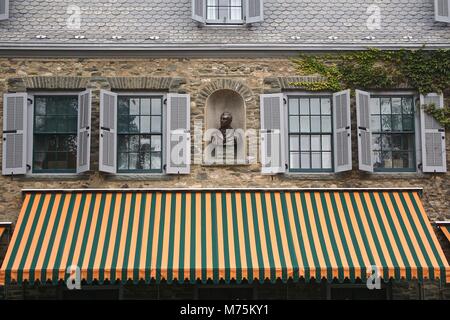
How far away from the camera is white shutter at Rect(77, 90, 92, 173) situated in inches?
636

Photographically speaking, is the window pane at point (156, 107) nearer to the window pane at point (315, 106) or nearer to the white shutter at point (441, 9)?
the window pane at point (315, 106)

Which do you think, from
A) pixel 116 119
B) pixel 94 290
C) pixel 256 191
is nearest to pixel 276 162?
pixel 256 191

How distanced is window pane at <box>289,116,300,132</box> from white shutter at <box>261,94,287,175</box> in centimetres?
32

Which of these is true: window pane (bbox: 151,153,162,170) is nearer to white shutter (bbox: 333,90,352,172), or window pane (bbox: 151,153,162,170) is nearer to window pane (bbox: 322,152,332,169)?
window pane (bbox: 322,152,332,169)

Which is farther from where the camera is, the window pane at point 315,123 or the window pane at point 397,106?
the window pane at point 397,106

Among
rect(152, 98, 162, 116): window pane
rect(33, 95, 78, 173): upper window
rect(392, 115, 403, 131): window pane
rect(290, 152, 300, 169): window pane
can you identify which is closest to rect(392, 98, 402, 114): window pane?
rect(392, 115, 403, 131): window pane

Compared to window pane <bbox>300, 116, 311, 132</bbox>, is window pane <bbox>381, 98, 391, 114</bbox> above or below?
above

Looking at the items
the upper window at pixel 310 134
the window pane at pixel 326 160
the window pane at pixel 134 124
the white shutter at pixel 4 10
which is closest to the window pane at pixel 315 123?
the upper window at pixel 310 134

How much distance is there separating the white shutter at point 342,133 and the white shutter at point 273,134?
1124 millimetres

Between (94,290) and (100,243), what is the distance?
1585 mm

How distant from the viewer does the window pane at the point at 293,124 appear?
16859 millimetres

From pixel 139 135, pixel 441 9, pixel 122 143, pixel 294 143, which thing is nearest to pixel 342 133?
pixel 294 143

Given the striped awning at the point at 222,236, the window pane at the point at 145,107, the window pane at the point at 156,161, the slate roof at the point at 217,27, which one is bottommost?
the striped awning at the point at 222,236
